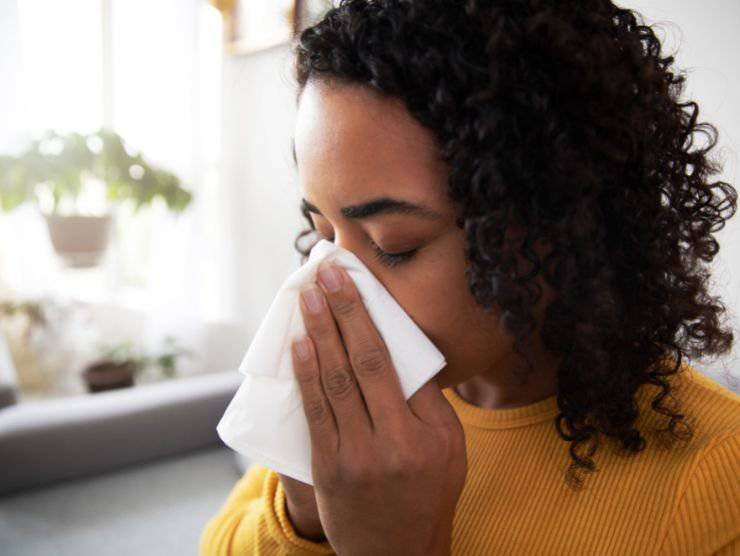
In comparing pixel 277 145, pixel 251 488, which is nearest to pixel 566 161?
pixel 251 488

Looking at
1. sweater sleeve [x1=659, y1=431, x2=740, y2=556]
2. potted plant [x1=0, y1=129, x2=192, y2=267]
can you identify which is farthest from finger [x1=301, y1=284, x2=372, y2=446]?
potted plant [x1=0, y1=129, x2=192, y2=267]

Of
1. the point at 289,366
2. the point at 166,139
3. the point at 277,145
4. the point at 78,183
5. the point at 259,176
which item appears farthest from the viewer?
the point at 166,139

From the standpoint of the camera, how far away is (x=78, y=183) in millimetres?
1646

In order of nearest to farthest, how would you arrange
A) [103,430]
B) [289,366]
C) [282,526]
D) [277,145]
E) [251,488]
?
[289,366]
[282,526]
[251,488]
[103,430]
[277,145]

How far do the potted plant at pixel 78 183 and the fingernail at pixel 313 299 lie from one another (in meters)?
1.44

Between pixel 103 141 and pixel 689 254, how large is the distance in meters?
1.68

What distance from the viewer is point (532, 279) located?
495 mm

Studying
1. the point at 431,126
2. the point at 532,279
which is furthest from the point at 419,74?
the point at 532,279

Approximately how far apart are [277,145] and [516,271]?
142 cm

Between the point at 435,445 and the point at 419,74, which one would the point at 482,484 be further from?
the point at 419,74

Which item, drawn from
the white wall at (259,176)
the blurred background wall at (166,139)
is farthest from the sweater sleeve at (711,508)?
the blurred background wall at (166,139)

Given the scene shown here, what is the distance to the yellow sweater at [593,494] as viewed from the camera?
19.6 inches

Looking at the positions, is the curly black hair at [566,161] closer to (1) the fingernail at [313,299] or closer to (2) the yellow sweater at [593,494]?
(2) the yellow sweater at [593,494]

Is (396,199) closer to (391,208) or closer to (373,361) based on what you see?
(391,208)
